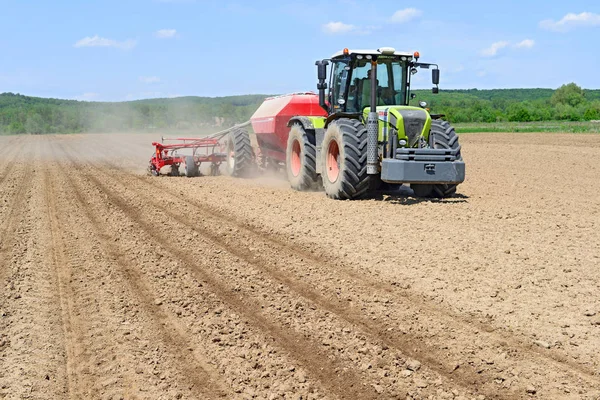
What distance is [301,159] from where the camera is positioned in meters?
12.6

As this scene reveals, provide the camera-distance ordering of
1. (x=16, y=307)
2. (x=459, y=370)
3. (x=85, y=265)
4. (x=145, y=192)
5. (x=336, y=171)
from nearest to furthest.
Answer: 1. (x=459, y=370)
2. (x=16, y=307)
3. (x=85, y=265)
4. (x=336, y=171)
5. (x=145, y=192)

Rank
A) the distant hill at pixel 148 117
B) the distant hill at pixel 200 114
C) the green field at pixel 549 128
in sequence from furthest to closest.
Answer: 1. the distant hill at pixel 200 114
2. the distant hill at pixel 148 117
3. the green field at pixel 549 128

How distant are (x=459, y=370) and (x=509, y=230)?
4438mm

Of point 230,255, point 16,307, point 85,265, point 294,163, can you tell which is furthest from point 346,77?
point 16,307

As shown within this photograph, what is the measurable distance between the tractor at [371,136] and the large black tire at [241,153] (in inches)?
82.6

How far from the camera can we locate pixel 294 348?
4566 millimetres

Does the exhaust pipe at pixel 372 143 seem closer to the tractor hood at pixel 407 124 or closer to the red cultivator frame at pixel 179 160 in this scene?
the tractor hood at pixel 407 124

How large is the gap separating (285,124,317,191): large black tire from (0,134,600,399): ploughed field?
1698 millimetres

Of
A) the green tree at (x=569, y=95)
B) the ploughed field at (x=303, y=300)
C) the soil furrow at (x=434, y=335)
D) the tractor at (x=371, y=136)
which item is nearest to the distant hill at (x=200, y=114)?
the green tree at (x=569, y=95)

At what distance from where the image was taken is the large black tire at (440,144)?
10750mm

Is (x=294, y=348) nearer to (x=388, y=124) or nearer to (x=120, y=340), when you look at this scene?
(x=120, y=340)

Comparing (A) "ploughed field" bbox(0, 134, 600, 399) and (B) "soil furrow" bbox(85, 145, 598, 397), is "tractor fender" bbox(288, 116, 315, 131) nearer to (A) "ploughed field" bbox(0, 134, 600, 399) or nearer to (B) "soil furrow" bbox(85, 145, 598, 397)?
(A) "ploughed field" bbox(0, 134, 600, 399)

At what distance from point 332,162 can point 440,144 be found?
6.78 ft

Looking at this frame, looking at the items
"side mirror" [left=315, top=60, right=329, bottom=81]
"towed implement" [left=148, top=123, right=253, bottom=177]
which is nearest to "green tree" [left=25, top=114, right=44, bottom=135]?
"towed implement" [left=148, top=123, right=253, bottom=177]
